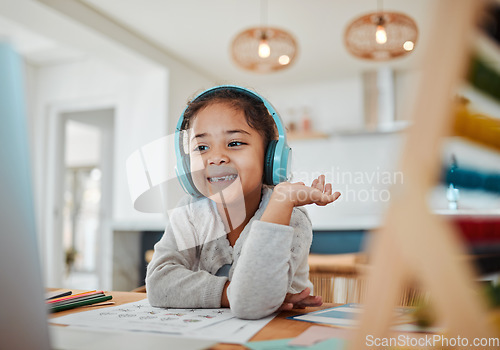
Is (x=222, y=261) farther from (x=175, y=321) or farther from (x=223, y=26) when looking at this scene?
(x=223, y=26)

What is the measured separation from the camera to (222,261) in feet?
2.67

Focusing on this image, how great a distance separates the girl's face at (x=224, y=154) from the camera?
81 centimetres

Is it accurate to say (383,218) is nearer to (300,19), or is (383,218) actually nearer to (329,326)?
(329,326)

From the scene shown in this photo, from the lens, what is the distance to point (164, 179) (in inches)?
36.5

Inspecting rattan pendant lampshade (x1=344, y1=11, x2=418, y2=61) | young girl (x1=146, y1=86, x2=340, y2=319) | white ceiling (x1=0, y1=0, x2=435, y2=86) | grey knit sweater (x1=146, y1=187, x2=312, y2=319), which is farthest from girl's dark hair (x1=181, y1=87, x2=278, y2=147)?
white ceiling (x1=0, y1=0, x2=435, y2=86)

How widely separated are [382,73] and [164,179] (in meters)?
4.00

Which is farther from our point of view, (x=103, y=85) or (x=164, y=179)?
(x=103, y=85)

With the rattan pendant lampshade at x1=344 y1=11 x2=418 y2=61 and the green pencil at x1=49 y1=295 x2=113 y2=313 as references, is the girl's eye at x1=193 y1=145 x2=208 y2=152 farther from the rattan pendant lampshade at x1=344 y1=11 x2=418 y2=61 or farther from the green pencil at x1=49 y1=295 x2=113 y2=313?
the rattan pendant lampshade at x1=344 y1=11 x2=418 y2=61

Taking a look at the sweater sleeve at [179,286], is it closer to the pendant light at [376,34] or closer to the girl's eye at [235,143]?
the girl's eye at [235,143]

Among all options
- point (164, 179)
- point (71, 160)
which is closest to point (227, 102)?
point (164, 179)

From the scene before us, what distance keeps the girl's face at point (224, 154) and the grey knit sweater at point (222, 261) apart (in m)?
0.05

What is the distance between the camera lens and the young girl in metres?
0.68

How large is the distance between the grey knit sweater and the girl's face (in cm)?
5

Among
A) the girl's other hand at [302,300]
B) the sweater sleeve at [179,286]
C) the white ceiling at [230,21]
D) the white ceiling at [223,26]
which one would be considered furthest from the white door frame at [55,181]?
the girl's other hand at [302,300]
